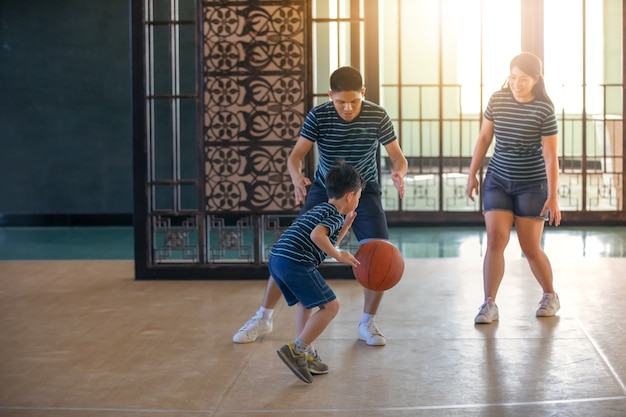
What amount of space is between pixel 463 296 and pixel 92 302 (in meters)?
2.21

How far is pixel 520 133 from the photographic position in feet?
16.9

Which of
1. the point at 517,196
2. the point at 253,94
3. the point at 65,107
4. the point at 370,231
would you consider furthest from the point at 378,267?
the point at 65,107

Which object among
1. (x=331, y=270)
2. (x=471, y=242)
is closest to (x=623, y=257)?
(x=471, y=242)

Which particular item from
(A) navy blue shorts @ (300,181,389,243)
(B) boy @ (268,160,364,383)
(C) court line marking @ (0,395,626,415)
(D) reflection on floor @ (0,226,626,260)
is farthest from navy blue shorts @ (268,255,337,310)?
(D) reflection on floor @ (0,226,626,260)

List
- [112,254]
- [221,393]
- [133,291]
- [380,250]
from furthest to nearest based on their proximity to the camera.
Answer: [112,254]
[133,291]
[380,250]
[221,393]

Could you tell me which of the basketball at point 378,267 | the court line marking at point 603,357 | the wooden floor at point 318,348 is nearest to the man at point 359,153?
the wooden floor at point 318,348

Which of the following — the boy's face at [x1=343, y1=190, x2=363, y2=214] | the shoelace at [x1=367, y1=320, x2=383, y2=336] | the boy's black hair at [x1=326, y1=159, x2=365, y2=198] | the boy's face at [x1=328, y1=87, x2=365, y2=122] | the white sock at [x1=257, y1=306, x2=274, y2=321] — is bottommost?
the shoelace at [x1=367, y1=320, x2=383, y2=336]

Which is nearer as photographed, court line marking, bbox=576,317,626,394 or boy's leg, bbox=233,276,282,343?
court line marking, bbox=576,317,626,394

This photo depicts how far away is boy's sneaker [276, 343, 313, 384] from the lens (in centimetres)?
401

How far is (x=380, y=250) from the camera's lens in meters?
4.43

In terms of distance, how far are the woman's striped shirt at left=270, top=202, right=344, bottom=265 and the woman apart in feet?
4.57

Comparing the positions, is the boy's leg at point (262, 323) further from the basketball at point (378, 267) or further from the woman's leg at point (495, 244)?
the woman's leg at point (495, 244)

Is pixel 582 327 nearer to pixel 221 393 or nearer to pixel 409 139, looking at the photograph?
pixel 221 393

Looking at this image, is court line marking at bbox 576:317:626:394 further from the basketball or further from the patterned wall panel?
the patterned wall panel
